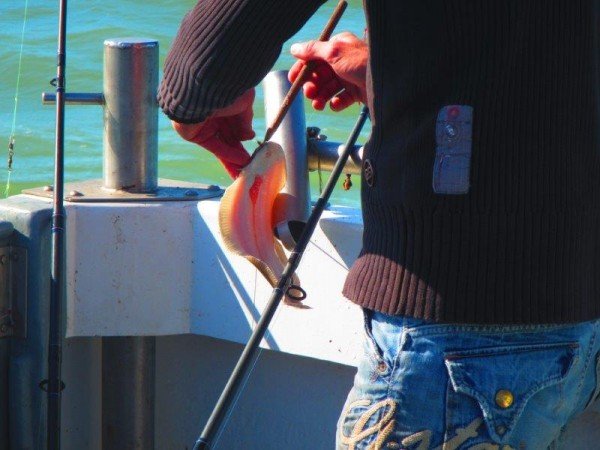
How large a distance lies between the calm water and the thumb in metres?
3.53

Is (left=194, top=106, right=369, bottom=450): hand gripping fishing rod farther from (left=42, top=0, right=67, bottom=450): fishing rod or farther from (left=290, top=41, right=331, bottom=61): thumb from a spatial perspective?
(left=42, top=0, right=67, bottom=450): fishing rod

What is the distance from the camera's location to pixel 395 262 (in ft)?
4.35

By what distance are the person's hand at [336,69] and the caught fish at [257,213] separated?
12 centimetres

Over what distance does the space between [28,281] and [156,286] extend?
1.15ft

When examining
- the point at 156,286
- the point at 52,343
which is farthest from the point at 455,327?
the point at 156,286

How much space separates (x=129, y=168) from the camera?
2.65 m

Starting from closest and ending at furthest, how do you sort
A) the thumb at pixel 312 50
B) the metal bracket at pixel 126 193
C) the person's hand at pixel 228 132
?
the person's hand at pixel 228 132
the thumb at pixel 312 50
the metal bracket at pixel 126 193

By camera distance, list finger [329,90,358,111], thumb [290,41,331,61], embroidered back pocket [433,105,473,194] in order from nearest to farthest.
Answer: embroidered back pocket [433,105,473,194] < thumb [290,41,331,61] < finger [329,90,358,111]

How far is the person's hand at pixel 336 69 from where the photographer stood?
159 centimetres

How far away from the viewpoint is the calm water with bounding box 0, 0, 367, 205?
22.0ft

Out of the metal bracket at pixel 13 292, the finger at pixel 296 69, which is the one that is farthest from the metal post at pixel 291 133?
the metal bracket at pixel 13 292

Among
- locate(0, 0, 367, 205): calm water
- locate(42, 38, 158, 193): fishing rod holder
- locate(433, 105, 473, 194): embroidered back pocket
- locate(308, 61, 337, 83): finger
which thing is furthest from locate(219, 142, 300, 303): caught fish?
locate(0, 0, 367, 205): calm water

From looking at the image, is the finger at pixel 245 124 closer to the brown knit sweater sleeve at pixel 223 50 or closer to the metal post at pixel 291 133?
the brown knit sweater sleeve at pixel 223 50

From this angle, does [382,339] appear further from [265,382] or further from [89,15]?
[89,15]
